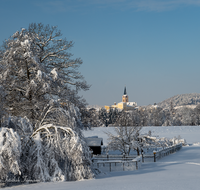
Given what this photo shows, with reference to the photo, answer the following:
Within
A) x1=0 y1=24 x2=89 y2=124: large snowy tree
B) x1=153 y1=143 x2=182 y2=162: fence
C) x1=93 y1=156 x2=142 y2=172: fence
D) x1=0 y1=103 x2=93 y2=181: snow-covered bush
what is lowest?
x1=153 y1=143 x2=182 y2=162: fence

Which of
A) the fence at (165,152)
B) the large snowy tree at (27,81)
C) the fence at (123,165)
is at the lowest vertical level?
the fence at (165,152)

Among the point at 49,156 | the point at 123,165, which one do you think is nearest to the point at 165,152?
the point at 123,165

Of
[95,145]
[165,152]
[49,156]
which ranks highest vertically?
[49,156]

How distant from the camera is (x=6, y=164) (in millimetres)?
9969

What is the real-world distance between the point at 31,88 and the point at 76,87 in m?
4.14

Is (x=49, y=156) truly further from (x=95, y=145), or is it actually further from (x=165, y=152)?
(x=95, y=145)

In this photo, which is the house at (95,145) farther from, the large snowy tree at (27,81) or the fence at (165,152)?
the large snowy tree at (27,81)

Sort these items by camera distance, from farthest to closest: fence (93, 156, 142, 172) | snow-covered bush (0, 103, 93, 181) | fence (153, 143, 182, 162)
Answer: fence (153, 143, 182, 162) < fence (93, 156, 142, 172) < snow-covered bush (0, 103, 93, 181)

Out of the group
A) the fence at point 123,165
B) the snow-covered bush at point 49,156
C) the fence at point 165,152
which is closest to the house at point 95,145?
the fence at point 165,152

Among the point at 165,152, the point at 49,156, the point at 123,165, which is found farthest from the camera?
the point at 165,152

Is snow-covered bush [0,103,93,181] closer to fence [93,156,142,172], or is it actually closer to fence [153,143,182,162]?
fence [93,156,142,172]

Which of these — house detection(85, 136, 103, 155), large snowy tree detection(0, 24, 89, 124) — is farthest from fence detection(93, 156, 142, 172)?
house detection(85, 136, 103, 155)

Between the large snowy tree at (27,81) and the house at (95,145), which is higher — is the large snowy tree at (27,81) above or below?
above

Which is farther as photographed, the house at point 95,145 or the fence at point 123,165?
the house at point 95,145
